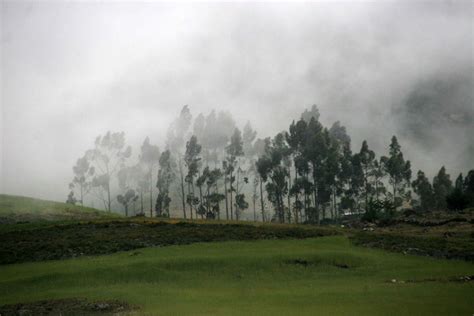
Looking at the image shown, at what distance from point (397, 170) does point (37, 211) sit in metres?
83.1

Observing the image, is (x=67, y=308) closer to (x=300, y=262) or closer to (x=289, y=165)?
(x=300, y=262)

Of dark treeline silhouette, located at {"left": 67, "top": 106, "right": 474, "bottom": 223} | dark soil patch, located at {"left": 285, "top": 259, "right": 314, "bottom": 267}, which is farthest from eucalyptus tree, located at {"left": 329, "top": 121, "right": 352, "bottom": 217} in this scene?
dark soil patch, located at {"left": 285, "top": 259, "right": 314, "bottom": 267}

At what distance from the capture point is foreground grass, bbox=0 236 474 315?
78.3 feet

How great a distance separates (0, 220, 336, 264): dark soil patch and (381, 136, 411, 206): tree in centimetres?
5982

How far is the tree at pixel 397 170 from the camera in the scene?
10719 cm

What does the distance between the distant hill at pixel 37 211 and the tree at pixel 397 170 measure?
67259 millimetres

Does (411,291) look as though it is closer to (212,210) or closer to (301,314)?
(301,314)

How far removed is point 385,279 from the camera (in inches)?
1239

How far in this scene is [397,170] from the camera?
10906 cm

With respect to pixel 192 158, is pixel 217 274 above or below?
below

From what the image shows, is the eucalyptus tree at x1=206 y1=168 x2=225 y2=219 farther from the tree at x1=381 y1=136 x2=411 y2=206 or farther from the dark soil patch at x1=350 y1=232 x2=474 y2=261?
the dark soil patch at x1=350 y1=232 x2=474 y2=261

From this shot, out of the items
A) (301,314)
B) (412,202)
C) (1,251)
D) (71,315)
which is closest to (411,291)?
(301,314)

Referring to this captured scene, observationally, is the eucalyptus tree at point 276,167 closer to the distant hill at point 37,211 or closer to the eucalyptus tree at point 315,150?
the eucalyptus tree at point 315,150

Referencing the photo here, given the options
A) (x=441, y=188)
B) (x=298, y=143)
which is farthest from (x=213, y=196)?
(x=441, y=188)
